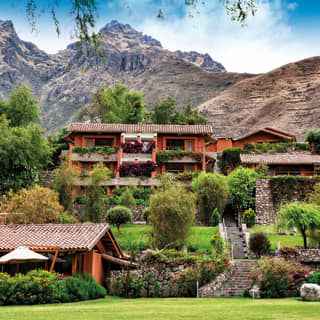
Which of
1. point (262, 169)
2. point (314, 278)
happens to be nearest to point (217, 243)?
point (314, 278)

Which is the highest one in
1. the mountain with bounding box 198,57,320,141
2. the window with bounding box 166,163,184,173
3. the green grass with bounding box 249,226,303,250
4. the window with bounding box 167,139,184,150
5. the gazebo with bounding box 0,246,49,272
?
the mountain with bounding box 198,57,320,141

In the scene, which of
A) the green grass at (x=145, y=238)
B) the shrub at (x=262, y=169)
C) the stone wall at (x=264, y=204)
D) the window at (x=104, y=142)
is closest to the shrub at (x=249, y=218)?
the stone wall at (x=264, y=204)

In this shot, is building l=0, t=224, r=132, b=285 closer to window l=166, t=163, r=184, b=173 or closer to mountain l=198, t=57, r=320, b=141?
window l=166, t=163, r=184, b=173

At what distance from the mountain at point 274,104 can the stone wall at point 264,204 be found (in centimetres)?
5115

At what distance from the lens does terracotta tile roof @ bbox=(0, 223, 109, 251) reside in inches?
740

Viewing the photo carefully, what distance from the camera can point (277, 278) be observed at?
734 inches

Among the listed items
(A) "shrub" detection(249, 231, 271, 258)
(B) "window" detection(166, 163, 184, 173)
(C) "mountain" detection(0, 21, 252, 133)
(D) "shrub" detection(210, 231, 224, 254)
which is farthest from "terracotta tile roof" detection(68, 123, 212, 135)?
(C) "mountain" detection(0, 21, 252, 133)

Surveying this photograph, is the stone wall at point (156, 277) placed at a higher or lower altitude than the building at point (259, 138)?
lower

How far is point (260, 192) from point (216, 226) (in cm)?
606

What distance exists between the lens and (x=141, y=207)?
3728 centimetres

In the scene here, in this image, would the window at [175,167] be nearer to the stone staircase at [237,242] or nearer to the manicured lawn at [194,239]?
the stone staircase at [237,242]

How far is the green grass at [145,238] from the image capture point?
25609 millimetres

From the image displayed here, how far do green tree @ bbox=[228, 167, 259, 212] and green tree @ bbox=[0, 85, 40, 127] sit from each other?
24.4 metres

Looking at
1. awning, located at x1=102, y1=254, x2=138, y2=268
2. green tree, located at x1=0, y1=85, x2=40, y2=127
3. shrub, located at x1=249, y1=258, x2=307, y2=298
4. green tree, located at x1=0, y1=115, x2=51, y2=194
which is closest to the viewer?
shrub, located at x1=249, y1=258, x2=307, y2=298
